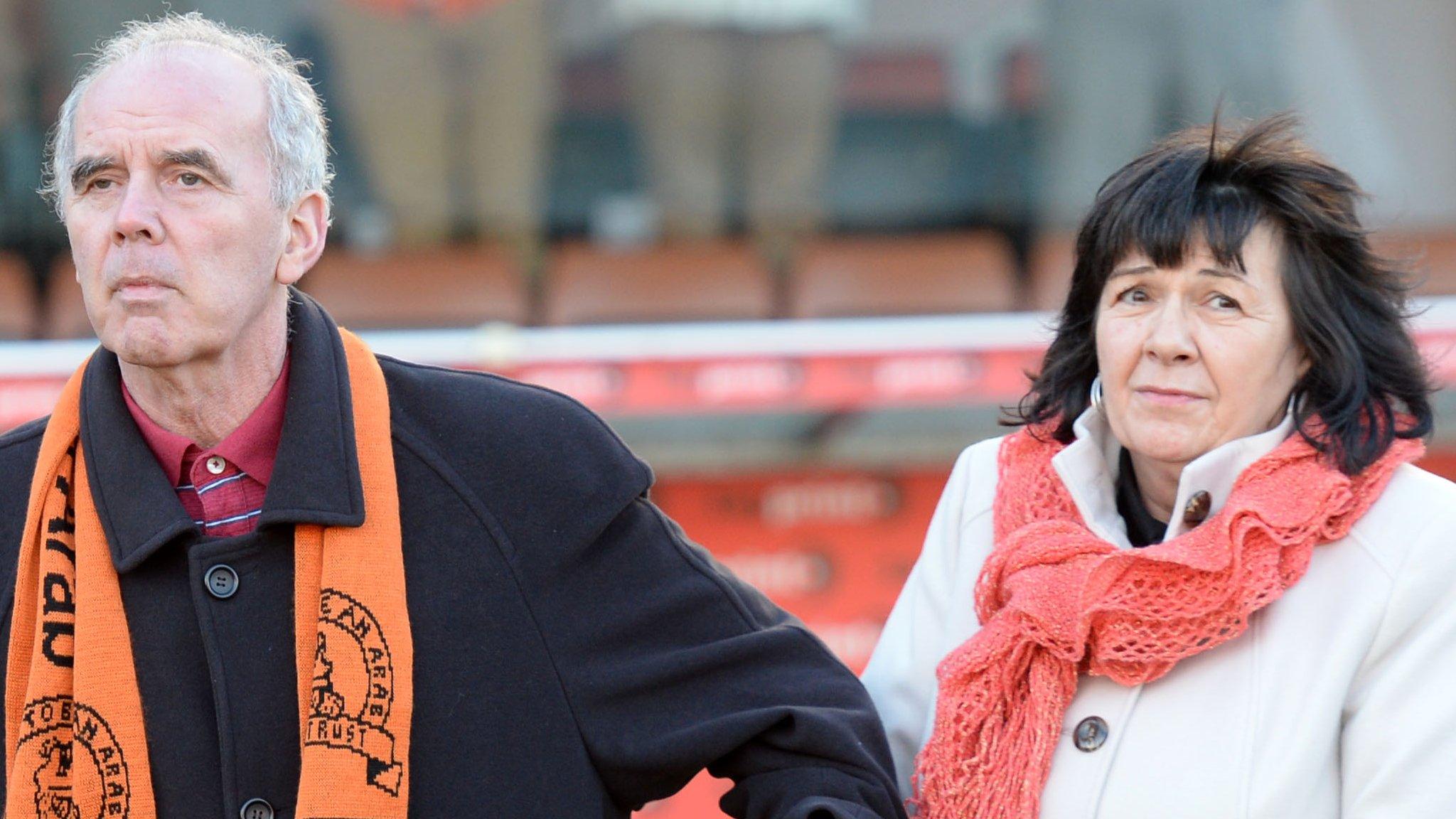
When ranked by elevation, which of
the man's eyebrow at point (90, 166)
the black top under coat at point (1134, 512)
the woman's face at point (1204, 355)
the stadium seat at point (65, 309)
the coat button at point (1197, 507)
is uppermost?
the man's eyebrow at point (90, 166)

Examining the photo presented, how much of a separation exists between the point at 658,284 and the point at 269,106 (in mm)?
3324

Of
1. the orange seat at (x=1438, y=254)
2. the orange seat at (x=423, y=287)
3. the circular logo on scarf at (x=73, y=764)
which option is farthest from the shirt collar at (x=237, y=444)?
the orange seat at (x=1438, y=254)

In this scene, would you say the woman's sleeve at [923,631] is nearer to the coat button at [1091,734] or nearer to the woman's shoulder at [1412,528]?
the coat button at [1091,734]

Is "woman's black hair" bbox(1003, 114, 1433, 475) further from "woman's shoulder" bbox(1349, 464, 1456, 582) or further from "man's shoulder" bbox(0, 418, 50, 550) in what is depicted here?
"man's shoulder" bbox(0, 418, 50, 550)

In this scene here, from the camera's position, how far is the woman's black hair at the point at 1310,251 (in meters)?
2.23

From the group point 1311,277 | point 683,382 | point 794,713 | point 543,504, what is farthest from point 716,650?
point 683,382

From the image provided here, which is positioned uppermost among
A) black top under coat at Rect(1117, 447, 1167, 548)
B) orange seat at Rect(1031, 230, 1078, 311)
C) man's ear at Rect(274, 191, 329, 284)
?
man's ear at Rect(274, 191, 329, 284)

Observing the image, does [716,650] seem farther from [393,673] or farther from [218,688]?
[218,688]

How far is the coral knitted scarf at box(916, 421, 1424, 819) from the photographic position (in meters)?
2.15

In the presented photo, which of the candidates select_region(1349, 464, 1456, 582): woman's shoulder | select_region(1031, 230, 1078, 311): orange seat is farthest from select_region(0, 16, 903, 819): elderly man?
select_region(1031, 230, 1078, 311): orange seat

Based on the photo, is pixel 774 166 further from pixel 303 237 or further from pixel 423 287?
pixel 303 237

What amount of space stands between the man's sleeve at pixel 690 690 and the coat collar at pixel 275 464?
275 millimetres

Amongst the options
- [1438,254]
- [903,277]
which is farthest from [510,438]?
[1438,254]

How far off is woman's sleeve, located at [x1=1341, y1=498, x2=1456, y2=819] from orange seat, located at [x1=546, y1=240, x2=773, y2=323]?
3524mm
